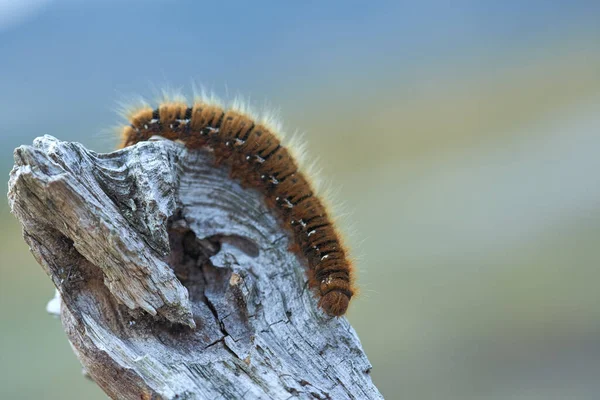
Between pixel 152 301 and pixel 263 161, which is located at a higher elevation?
pixel 263 161

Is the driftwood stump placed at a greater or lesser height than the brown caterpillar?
lesser

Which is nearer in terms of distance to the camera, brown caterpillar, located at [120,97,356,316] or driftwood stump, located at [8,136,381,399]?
driftwood stump, located at [8,136,381,399]

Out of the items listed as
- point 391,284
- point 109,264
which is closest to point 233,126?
point 109,264

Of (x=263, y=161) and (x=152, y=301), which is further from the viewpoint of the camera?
(x=263, y=161)

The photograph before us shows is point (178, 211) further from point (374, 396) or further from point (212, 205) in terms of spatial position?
point (374, 396)

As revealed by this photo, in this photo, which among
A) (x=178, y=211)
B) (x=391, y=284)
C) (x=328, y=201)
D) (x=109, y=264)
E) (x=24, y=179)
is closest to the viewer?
(x=24, y=179)
